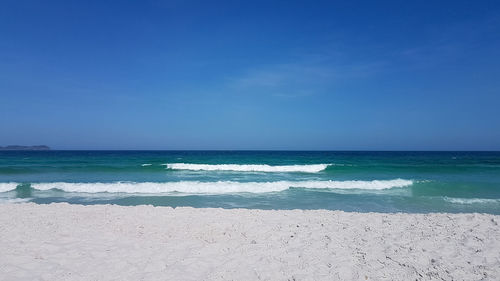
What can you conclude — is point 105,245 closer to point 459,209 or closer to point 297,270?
point 297,270

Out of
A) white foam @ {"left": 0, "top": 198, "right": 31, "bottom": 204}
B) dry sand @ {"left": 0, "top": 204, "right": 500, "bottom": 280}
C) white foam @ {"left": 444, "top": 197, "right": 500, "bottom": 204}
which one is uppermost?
dry sand @ {"left": 0, "top": 204, "right": 500, "bottom": 280}

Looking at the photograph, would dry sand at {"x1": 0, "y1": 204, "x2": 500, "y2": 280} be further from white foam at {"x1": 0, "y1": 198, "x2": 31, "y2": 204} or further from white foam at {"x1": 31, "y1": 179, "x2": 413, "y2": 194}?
white foam at {"x1": 31, "y1": 179, "x2": 413, "y2": 194}

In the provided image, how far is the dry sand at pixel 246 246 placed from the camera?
3.92 m

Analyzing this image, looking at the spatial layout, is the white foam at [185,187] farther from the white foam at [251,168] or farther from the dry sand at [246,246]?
the white foam at [251,168]

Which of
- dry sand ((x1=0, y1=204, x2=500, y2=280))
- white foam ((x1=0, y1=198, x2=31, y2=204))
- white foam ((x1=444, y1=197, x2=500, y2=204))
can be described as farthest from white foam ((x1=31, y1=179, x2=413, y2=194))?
dry sand ((x1=0, y1=204, x2=500, y2=280))

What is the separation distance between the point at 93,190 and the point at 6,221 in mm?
6522

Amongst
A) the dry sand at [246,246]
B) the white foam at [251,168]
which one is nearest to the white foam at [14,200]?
the dry sand at [246,246]

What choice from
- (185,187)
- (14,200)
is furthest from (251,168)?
(14,200)

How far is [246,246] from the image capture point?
4992 millimetres

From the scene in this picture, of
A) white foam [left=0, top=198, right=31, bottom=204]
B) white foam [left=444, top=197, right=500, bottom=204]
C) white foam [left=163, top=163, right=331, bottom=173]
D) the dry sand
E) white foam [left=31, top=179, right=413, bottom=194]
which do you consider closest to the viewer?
the dry sand

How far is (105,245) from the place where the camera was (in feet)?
16.3

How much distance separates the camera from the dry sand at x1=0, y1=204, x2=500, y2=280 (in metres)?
3.92

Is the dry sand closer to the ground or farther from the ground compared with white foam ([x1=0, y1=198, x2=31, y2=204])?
farther from the ground

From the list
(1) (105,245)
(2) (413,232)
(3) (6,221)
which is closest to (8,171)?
(3) (6,221)
